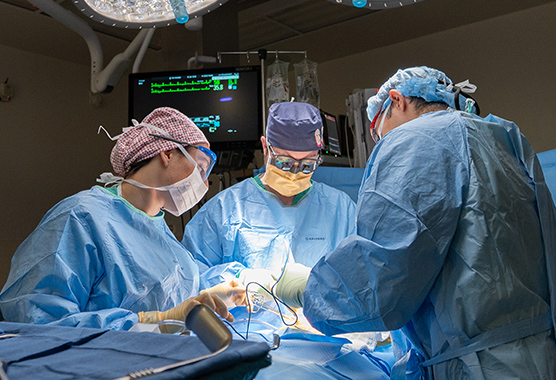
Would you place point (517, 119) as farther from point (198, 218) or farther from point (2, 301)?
point (2, 301)

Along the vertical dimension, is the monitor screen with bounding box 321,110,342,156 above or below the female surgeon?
above

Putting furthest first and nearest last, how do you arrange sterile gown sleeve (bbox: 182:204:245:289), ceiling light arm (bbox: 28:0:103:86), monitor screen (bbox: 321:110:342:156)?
monitor screen (bbox: 321:110:342:156), ceiling light arm (bbox: 28:0:103:86), sterile gown sleeve (bbox: 182:204:245:289)

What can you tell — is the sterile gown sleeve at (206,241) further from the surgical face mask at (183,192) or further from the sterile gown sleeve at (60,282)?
the sterile gown sleeve at (60,282)

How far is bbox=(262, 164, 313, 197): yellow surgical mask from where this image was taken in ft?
7.34

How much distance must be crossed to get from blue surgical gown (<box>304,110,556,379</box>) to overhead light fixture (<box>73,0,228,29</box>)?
0.67m

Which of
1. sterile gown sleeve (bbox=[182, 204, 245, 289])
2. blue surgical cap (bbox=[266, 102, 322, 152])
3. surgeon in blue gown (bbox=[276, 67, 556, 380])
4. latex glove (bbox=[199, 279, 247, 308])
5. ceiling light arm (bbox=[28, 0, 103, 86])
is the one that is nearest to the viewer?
surgeon in blue gown (bbox=[276, 67, 556, 380])

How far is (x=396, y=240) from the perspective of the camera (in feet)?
3.65

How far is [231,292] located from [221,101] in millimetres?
1493

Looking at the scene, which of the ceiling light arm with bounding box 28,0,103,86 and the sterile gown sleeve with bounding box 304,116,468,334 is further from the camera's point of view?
the ceiling light arm with bounding box 28,0,103,86

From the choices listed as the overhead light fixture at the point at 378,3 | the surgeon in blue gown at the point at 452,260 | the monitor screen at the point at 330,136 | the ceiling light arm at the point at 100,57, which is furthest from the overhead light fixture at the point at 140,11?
the ceiling light arm at the point at 100,57

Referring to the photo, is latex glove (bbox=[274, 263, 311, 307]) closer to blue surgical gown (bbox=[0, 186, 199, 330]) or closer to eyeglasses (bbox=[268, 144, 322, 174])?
blue surgical gown (bbox=[0, 186, 199, 330])

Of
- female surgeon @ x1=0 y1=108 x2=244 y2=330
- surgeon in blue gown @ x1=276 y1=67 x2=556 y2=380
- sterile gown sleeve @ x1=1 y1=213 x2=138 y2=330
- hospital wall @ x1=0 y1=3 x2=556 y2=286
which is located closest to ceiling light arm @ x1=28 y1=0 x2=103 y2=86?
hospital wall @ x1=0 y1=3 x2=556 y2=286

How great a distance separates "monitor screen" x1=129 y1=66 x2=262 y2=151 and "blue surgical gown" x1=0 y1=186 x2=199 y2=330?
1.27 metres

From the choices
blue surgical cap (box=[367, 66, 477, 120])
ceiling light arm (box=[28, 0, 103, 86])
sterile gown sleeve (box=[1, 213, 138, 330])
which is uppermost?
ceiling light arm (box=[28, 0, 103, 86])
